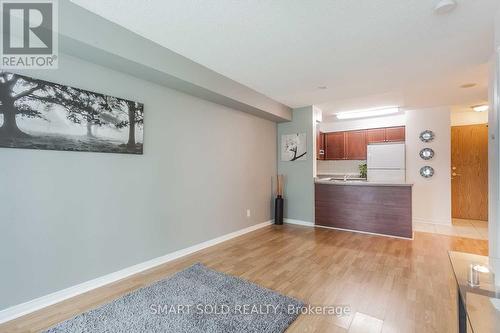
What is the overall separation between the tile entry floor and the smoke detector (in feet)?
12.9

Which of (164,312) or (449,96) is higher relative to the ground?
(449,96)

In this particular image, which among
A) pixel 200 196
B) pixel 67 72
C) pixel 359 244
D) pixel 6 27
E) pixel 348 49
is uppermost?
pixel 348 49

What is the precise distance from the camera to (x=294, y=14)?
189 cm

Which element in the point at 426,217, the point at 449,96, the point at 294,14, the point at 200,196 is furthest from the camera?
the point at 426,217

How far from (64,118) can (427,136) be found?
20.4ft

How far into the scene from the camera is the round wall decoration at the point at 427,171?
488 cm

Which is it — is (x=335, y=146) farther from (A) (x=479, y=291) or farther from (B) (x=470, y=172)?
(A) (x=479, y=291)

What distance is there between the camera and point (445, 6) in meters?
1.72

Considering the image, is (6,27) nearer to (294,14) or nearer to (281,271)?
(294,14)

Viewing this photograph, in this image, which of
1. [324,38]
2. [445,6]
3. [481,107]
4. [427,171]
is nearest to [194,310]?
[324,38]

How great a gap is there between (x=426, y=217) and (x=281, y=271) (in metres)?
4.24

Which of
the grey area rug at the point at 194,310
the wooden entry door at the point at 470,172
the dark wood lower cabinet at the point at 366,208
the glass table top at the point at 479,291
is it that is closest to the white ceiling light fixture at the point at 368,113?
the dark wood lower cabinet at the point at 366,208

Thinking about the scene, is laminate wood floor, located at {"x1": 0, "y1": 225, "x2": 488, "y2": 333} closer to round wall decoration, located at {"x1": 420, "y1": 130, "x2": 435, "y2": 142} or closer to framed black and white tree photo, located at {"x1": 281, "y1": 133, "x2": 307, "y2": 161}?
framed black and white tree photo, located at {"x1": 281, "y1": 133, "x2": 307, "y2": 161}

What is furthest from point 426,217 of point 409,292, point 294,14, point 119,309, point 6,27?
point 6,27
